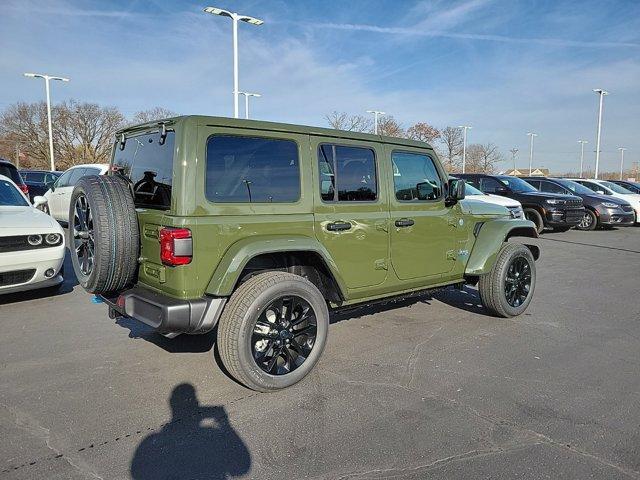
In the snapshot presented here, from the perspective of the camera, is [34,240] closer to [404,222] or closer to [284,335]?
[284,335]

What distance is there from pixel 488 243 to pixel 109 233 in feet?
12.3

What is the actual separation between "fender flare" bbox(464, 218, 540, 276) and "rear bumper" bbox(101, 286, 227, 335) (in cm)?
289

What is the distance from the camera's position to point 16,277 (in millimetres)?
5570

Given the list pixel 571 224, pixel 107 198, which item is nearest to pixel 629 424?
pixel 107 198

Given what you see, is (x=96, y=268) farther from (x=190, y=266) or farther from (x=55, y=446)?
(x=55, y=446)

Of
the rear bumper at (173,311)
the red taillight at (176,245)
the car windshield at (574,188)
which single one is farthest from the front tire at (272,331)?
the car windshield at (574,188)

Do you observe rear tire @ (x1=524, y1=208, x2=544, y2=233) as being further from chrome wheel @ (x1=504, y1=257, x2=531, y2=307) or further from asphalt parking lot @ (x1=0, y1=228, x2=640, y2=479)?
chrome wheel @ (x1=504, y1=257, x2=531, y2=307)

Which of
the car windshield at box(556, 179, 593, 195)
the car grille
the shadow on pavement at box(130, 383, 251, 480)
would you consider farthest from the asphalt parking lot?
the car windshield at box(556, 179, 593, 195)

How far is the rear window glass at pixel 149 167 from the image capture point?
137 inches

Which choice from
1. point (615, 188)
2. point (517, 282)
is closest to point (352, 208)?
point (517, 282)

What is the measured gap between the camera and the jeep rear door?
13.0 feet

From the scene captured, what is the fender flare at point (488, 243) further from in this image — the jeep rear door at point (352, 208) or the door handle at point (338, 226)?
the door handle at point (338, 226)

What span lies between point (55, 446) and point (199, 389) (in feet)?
3.34

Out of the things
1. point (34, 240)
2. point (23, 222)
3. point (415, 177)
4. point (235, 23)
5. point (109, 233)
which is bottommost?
point (34, 240)
